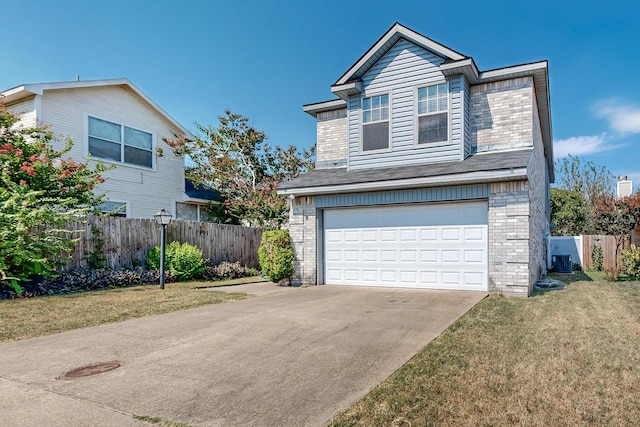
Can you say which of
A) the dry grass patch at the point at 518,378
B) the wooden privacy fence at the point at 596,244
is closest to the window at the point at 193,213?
the dry grass patch at the point at 518,378

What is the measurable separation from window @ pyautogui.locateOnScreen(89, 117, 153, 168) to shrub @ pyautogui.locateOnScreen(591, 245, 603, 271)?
2063cm

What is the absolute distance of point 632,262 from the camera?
40.5 ft

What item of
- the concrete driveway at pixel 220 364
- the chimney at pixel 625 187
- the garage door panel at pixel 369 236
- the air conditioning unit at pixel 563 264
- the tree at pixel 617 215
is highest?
the chimney at pixel 625 187

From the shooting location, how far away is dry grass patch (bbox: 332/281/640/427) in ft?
9.58

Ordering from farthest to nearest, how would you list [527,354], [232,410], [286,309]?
1. [286,309]
2. [527,354]
3. [232,410]

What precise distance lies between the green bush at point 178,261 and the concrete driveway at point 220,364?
17.5 feet

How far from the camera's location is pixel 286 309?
24.3ft

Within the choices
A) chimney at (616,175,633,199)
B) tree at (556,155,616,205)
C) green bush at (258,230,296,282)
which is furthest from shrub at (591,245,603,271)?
green bush at (258,230,296,282)

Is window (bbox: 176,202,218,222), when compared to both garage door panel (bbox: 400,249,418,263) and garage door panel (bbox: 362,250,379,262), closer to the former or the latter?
garage door panel (bbox: 362,250,379,262)

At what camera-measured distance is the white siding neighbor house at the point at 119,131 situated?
1364 centimetres

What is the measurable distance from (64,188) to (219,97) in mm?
9694

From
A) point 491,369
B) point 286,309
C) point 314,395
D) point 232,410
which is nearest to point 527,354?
point 491,369

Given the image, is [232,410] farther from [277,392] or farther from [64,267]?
[64,267]

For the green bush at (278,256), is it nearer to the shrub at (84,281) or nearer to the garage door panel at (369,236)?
the garage door panel at (369,236)
